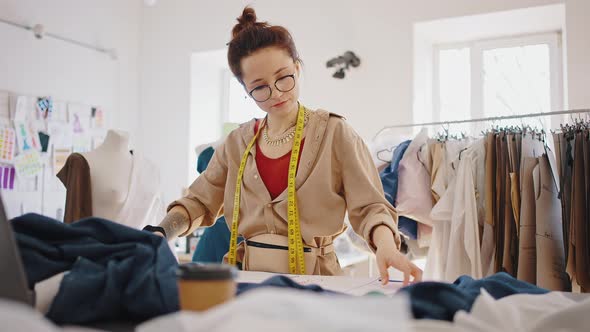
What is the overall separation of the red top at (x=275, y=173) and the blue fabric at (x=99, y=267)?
0.62 meters

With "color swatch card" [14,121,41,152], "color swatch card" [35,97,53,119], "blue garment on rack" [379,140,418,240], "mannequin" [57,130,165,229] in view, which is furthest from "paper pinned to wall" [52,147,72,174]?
"blue garment on rack" [379,140,418,240]

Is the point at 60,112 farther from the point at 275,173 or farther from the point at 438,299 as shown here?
the point at 438,299

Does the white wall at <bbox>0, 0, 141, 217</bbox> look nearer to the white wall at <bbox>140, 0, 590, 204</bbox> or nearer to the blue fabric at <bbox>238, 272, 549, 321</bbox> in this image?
the white wall at <bbox>140, 0, 590, 204</bbox>

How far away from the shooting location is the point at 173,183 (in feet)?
16.4

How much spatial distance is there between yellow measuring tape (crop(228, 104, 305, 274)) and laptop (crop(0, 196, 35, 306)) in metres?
0.82

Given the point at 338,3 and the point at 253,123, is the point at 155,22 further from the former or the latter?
the point at 253,123

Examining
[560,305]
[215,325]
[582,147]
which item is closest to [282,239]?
[560,305]

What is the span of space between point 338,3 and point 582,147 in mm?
2556

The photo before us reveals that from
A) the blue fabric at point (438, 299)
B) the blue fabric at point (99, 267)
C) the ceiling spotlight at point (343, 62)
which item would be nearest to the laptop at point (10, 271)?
the blue fabric at point (99, 267)

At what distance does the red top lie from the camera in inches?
65.8

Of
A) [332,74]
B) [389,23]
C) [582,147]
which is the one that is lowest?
A: [582,147]

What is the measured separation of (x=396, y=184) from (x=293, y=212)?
4.11ft

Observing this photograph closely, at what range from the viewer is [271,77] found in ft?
5.40

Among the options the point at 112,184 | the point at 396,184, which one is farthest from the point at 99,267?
the point at 396,184
